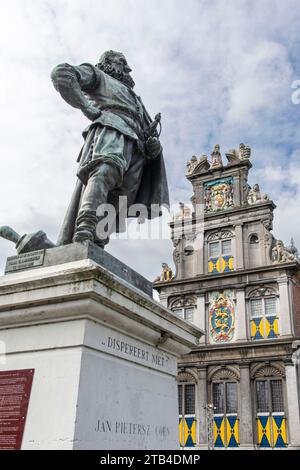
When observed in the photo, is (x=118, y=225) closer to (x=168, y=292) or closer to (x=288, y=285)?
(x=288, y=285)

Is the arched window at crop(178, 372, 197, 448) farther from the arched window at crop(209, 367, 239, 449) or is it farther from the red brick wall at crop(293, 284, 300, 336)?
the red brick wall at crop(293, 284, 300, 336)

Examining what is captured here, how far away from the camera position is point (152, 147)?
12.0ft

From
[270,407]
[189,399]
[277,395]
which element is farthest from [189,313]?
[270,407]

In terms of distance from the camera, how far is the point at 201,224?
798 inches

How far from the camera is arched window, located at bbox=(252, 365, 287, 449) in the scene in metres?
15.6

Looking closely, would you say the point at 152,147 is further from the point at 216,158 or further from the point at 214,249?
the point at 216,158

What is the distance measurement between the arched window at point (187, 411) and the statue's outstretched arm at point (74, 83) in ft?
52.3

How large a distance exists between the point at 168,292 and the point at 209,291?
5.96ft

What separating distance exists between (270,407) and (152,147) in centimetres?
1472

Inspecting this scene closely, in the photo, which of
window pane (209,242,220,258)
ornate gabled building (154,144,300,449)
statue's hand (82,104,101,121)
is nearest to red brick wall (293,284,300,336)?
ornate gabled building (154,144,300,449)

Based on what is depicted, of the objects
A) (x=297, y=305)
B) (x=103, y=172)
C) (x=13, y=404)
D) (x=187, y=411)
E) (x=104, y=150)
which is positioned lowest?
(x=13, y=404)

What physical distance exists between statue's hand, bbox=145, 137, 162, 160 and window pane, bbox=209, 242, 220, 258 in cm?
1599

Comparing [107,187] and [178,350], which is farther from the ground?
[107,187]

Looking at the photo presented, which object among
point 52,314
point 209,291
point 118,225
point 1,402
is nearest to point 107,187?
point 118,225
